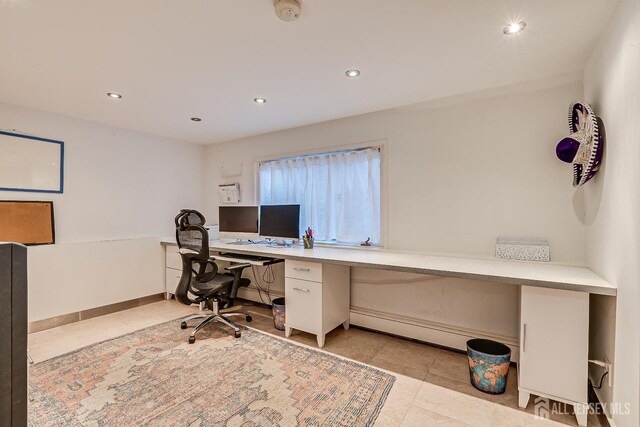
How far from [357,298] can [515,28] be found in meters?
2.51

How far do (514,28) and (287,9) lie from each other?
1274mm

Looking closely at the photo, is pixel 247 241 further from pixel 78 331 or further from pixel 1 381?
pixel 1 381

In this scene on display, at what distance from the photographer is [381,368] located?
229 cm

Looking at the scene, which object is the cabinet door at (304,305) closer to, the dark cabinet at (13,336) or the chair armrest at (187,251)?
the chair armrest at (187,251)

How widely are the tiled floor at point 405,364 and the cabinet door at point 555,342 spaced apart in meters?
0.21

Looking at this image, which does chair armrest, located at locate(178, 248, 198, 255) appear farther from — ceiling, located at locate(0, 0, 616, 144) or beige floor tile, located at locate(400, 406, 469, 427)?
beige floor tile, located at locate(400, 406, 469, 427)

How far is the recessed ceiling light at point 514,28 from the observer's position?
1.63 metres

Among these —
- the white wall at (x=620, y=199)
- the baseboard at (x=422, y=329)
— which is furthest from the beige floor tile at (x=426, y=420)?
the baseboard at (x=422, y=329)

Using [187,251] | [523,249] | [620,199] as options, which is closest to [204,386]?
[187,251]

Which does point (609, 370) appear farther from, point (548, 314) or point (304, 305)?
point (304, 305)

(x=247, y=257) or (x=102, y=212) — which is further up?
(x=102, y=212)

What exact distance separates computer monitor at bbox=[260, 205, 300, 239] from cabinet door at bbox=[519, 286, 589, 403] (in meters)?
2.14

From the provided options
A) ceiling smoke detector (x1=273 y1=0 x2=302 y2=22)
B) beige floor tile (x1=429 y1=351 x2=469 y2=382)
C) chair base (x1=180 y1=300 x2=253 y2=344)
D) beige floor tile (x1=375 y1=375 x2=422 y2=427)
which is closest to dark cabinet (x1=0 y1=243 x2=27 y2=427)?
ceiling smoke detector (x1=273 y1=0 x2=302 y2=22)

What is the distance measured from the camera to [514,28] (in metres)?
1.67
